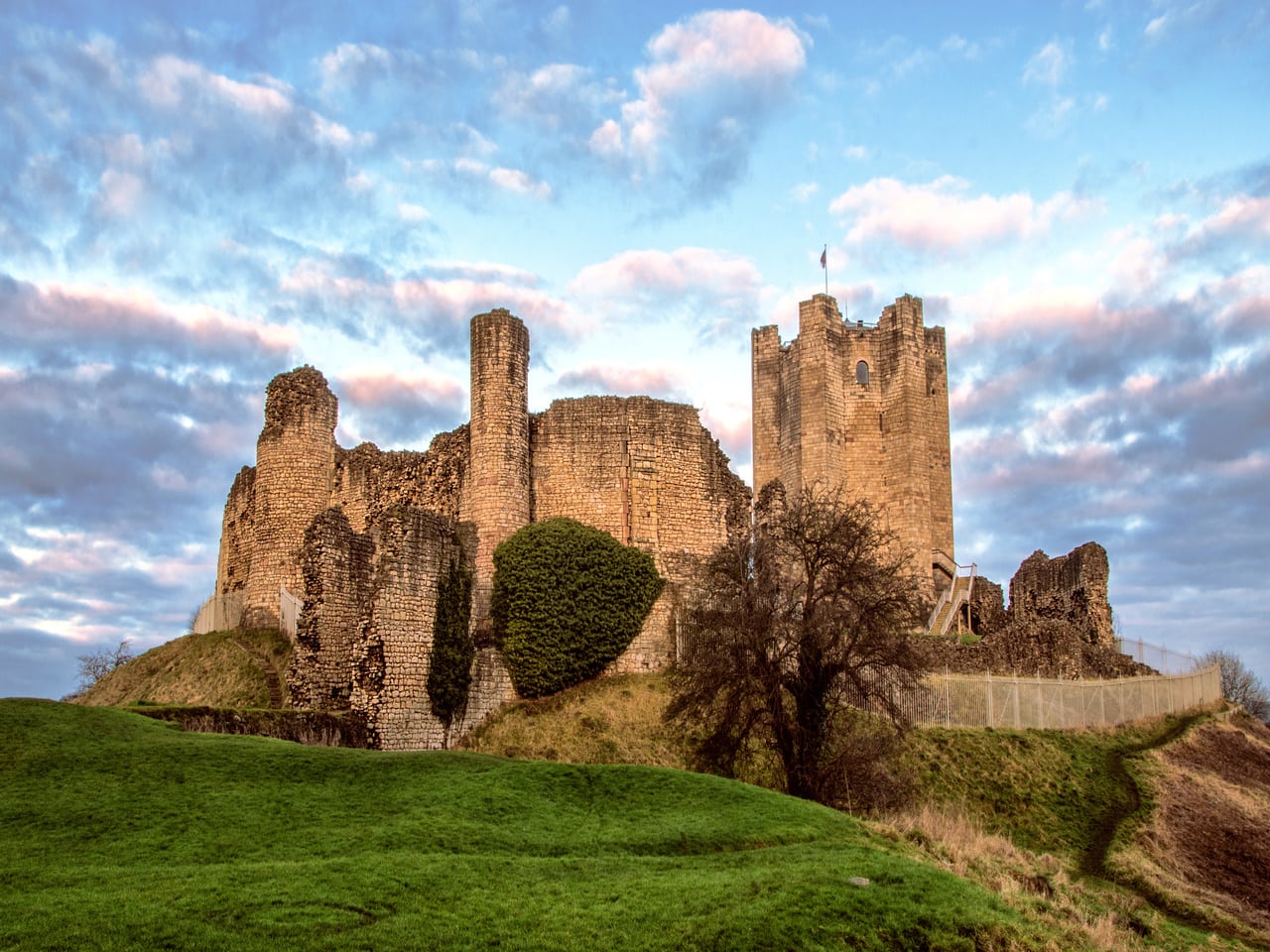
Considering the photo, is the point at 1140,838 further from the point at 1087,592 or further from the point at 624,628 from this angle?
the point at 1087,592

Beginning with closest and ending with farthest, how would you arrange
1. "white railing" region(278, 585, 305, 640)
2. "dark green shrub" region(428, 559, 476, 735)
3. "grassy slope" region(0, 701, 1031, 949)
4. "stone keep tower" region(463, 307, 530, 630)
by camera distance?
"grassy slope" region(0, 701, 1031, 949), "dark green shrub" region(428, 559, 476, 735), "stone keep tower" region(463, 307, 530, 630), "white railing" region(278, 585, 305, 640)

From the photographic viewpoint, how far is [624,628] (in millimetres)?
32719

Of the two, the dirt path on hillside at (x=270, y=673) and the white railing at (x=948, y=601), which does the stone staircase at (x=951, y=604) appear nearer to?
the white railing at (x=948, y=601)

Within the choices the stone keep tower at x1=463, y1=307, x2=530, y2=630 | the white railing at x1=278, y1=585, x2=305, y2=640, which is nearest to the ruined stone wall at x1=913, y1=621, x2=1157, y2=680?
the stone keep tower at x1=463, y1=307, x2=530, y2=630

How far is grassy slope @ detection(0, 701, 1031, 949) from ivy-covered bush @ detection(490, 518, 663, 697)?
10953 mm

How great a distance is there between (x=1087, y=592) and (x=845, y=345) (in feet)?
55.3

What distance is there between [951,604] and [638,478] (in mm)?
20098

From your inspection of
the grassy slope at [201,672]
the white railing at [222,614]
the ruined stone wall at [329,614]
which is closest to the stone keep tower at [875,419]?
the white railing at [222,614]

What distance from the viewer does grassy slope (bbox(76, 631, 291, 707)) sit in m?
31.9

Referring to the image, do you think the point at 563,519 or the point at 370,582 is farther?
the point at 563,519

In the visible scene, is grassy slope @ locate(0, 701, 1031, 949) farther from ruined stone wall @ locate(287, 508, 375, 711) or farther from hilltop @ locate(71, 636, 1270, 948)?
ruined stone wall @ locate(287, 508, 375, 711)

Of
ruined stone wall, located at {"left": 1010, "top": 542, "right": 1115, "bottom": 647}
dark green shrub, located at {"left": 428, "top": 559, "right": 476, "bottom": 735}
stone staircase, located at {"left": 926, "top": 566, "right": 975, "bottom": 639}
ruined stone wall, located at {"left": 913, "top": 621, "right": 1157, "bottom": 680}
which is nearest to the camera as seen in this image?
dark green shrub, located at {"left": 428, "top": 559, "right": 476, "bottom": 735}

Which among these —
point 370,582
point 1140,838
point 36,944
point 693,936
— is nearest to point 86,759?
point 36,944

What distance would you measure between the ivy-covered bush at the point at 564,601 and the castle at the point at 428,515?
1.81ft
